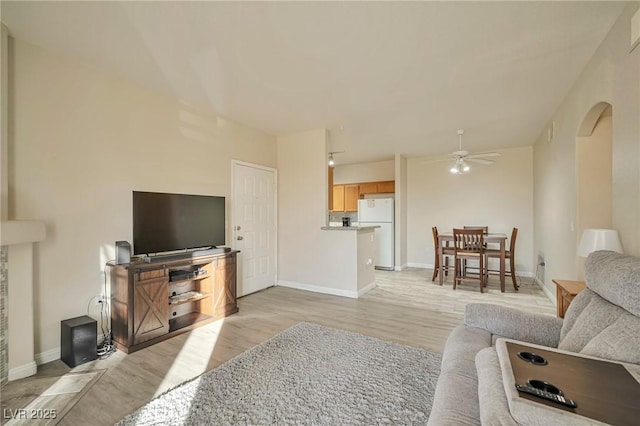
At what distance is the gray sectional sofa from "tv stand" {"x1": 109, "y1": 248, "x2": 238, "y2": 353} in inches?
100

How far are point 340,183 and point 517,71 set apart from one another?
5139 mm

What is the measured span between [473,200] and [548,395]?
6052mm

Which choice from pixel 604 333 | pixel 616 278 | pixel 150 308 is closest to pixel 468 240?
pixel 616 278

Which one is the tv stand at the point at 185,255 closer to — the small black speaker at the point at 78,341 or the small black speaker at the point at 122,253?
the small black speaker at the point at 122,253

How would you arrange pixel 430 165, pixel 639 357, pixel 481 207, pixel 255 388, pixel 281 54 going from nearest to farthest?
pixel 639 357, pixel 255 388, pixel 281 54, pixel 481 207, pixel 430 165

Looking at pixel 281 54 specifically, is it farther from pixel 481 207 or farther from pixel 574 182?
pixel 481 207

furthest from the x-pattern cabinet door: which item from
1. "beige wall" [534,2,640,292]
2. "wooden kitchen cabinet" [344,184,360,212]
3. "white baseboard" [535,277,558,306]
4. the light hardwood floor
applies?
"wooden kitchen cabinet" [344,184,360,212]

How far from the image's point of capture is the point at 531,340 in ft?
5.49

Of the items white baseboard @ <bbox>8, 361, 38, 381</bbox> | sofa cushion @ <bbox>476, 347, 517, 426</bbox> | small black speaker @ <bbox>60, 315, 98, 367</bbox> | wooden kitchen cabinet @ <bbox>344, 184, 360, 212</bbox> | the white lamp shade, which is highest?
wooden kitchen cabinet @ <bbox>344, 184, 360, 212</bbox>

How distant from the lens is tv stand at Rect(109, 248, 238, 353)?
2.57m

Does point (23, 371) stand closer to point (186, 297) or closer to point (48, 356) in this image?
point (48, 356)

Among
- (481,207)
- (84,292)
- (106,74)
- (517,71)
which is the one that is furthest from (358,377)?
(481,207)

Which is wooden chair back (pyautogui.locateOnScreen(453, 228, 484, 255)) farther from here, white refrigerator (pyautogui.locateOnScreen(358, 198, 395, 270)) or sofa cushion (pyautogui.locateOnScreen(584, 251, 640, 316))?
sofa cushion (pyautogui.locateOnScreen(584, 251, 640, 316))

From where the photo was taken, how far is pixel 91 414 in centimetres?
176
